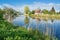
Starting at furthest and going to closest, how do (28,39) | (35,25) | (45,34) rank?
(35,25) → (45,34) → (28,39)

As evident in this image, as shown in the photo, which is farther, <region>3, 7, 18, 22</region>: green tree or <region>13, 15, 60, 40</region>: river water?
<region>3, 7, 18, 22</region>: green tree

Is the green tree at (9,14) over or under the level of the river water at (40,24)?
over

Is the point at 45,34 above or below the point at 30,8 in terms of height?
below

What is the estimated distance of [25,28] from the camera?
20.9ft

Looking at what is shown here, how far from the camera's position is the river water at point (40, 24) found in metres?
6.46

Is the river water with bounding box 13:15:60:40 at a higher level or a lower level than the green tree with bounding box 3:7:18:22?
lower

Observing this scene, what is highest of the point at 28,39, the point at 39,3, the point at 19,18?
the point at 39,3

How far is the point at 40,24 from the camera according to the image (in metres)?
6.77

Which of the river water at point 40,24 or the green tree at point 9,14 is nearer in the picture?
the river water at point 40,24

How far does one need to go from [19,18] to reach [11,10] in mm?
361

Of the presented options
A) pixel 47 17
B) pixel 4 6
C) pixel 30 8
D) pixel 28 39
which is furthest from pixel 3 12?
pixel 28 39

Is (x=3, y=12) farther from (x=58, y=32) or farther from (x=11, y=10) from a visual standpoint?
(x=58, y=32)

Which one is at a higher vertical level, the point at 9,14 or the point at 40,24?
the point at 9,14

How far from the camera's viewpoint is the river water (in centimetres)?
646
